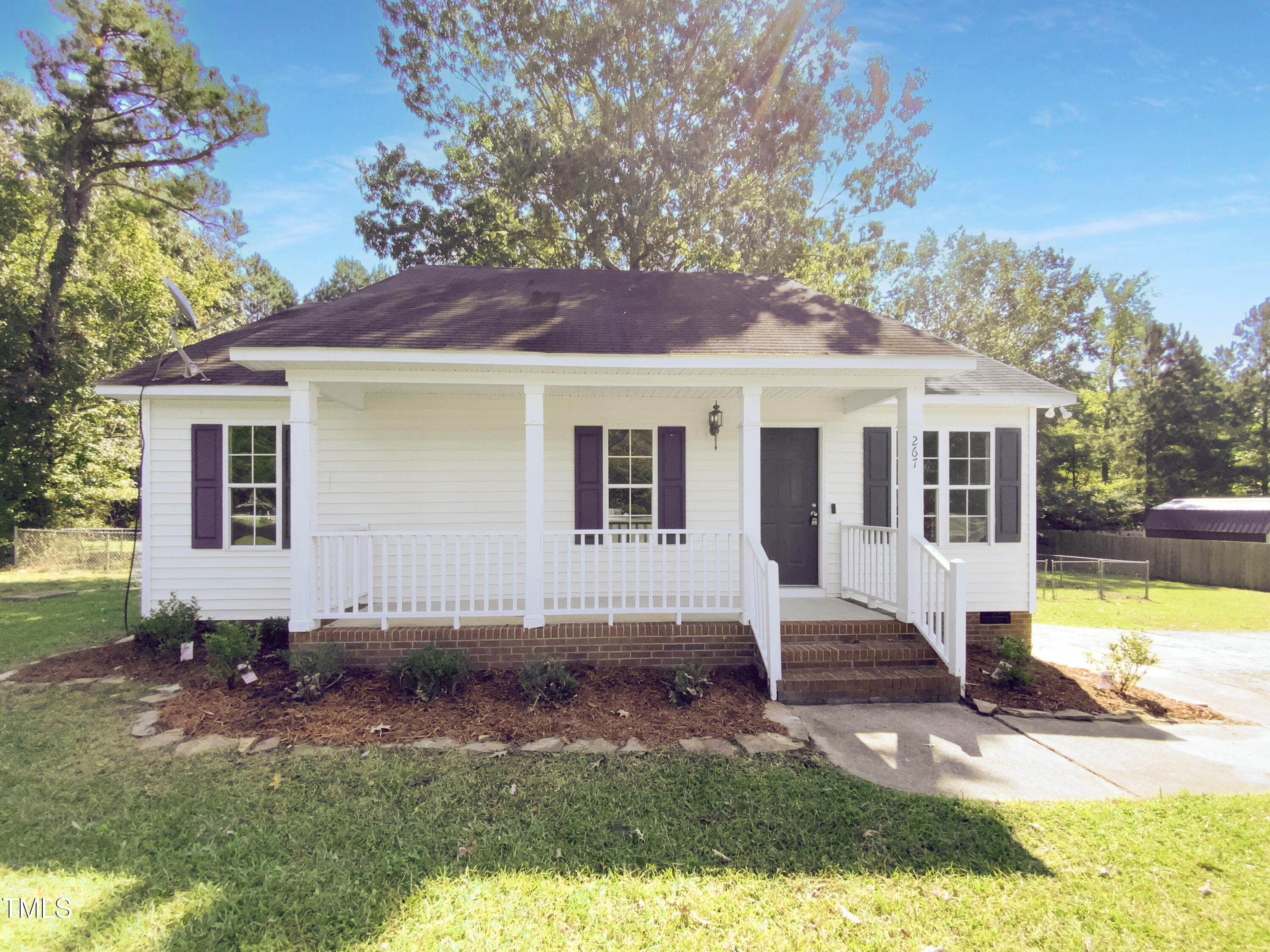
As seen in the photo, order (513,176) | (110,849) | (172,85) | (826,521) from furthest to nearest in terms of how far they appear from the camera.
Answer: (172,85), (513,176), (826,521), (110,849)

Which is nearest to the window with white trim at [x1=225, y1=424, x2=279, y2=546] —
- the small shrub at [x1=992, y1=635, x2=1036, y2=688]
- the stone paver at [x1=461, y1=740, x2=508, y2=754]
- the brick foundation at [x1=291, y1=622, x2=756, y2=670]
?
the brick foundation at [x1=291, y1=622, x2=756, y2=670]

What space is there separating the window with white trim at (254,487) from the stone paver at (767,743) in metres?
5.83

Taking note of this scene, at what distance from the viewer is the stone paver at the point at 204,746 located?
4211mm

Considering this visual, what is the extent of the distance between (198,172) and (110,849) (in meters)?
21.9

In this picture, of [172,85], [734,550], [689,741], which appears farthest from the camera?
[172,85]

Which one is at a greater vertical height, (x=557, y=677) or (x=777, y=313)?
(x=777, y=313)

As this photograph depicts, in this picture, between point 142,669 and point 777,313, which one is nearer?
point 142,669

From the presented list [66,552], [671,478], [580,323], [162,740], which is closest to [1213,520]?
[671,478]

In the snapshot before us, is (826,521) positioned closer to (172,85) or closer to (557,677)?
(557,677)

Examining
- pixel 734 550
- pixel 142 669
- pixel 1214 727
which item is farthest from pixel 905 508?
pixel 142 669

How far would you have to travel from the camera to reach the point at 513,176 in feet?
45.1

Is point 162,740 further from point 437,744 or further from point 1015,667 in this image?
point 1015,667

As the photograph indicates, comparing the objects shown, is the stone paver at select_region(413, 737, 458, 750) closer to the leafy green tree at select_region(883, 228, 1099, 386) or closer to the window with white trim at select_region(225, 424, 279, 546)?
the window with white trim at select_region(225, 424, 279, 546)

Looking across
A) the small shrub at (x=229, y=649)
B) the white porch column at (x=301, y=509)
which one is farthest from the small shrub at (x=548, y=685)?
the small shrub at (x=229, y=649)
